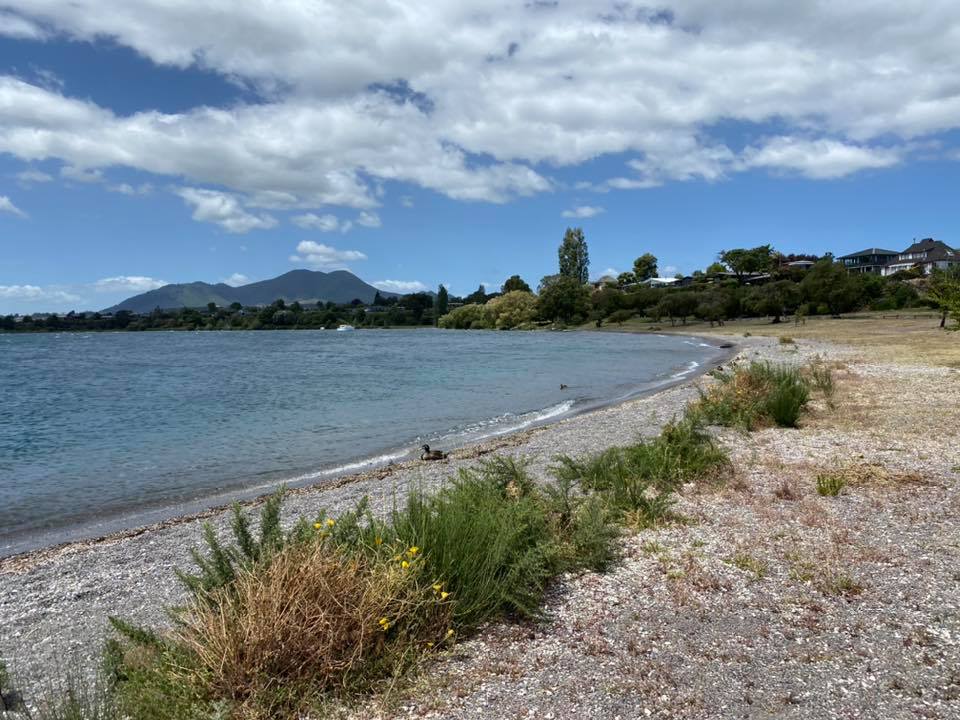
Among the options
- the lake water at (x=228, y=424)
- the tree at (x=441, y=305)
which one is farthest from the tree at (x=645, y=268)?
the lake water at (x=228, y=424)

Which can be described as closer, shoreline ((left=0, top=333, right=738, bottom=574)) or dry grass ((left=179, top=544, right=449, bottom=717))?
dry grass ((left=179, top=544, right=449, bottom=717))

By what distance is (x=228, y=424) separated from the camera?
23.4 metres

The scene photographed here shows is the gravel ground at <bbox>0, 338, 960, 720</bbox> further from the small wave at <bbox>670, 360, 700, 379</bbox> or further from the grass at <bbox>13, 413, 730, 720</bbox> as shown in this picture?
the small wave at <bbox>670, 360, 700, 379</bbox>

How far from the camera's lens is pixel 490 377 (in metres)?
38.5

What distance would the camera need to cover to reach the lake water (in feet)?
45.4

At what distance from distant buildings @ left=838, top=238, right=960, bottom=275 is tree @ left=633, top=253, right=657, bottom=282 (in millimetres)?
45109

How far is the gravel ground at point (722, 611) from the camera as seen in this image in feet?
13.7

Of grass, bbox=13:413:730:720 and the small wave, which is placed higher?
grass, bbox=13:413:730:720

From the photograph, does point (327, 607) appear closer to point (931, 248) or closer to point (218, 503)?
point (218, 503)

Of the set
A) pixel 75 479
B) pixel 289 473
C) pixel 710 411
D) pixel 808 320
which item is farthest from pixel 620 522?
pixel 808 320

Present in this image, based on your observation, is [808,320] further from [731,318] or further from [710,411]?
[710,411]

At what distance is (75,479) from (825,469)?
16009 mm

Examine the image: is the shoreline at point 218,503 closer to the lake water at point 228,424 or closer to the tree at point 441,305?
the lake water at point 228,424

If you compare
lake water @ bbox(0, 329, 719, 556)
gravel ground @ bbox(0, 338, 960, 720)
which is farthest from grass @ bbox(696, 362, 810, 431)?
lake water @ bbox(0, 329, 719, 556)
